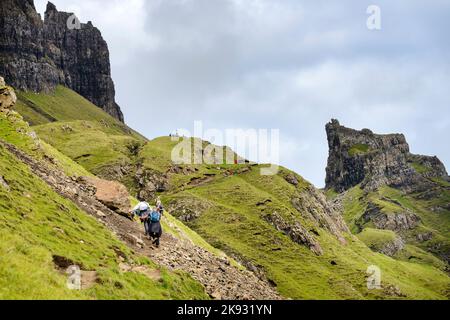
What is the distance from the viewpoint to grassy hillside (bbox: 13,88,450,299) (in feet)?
402

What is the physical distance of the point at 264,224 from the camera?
14550 cm

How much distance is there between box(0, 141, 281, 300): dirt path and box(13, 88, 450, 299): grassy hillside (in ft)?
196

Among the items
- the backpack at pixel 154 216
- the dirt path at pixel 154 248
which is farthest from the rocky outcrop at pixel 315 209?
the backpack at pixel 154 216

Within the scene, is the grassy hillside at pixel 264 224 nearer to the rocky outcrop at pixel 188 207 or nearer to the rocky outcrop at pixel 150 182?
the rocky outcrop at pixel 188 207

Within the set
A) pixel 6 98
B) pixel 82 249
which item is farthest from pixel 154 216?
pixel 6 98

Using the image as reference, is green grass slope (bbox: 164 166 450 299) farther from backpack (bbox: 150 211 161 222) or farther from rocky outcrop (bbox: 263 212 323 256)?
backpack (bbox: 150 211 161 222)

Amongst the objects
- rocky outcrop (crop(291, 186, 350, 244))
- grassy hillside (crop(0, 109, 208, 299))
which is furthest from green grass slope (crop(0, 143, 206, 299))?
rocky outcrop (crop(291, 186, 350, 244))

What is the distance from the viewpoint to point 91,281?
75.2ft

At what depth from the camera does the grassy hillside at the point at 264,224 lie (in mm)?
122438

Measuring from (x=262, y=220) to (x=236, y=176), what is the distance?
132 feet

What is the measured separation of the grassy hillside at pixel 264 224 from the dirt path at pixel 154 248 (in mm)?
59709

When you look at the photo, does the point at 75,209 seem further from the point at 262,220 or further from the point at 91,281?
the point at 262,220
